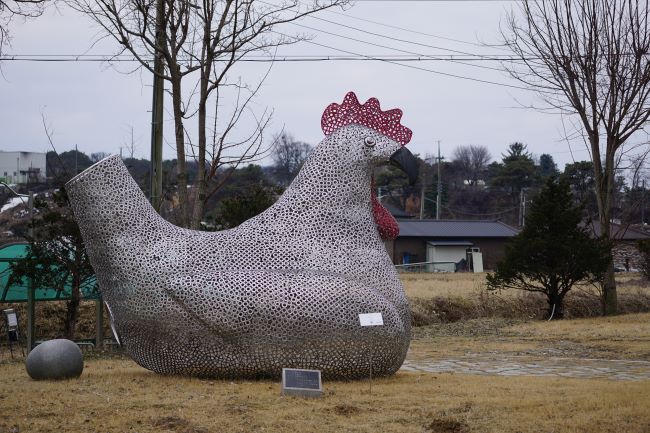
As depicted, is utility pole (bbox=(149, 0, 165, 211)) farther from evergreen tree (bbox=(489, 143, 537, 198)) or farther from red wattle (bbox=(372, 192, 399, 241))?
evergreen tree (bbox=(489, 143, 537, 198))

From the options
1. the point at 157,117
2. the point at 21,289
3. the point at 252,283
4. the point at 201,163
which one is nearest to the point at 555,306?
the point at 201,163

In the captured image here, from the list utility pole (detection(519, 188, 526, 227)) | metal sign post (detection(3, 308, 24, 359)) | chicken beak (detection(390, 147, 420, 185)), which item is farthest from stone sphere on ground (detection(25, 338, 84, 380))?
utility pole (detection(519, 188, 526, 227))

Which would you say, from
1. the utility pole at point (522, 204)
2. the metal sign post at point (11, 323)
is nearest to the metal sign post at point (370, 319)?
the metal sign post at point (11, 323)

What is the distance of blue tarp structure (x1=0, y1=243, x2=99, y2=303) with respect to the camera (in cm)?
1608

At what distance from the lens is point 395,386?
402 inches

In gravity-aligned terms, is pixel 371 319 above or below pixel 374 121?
below

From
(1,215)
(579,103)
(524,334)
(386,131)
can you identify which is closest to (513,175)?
(1,215)

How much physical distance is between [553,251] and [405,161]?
43.1 feet

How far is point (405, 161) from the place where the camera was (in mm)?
11336

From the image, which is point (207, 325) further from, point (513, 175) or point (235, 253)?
point (513, 175)

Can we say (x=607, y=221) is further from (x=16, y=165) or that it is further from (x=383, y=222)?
(x=16, y=165)

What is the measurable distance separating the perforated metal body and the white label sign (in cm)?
15

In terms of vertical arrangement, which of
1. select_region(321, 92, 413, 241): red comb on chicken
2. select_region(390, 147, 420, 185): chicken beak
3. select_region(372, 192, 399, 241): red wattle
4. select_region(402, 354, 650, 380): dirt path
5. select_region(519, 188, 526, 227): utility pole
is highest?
select_region(519, 188, 526, 227): utility pole

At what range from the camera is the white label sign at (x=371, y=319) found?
997 centimetres
